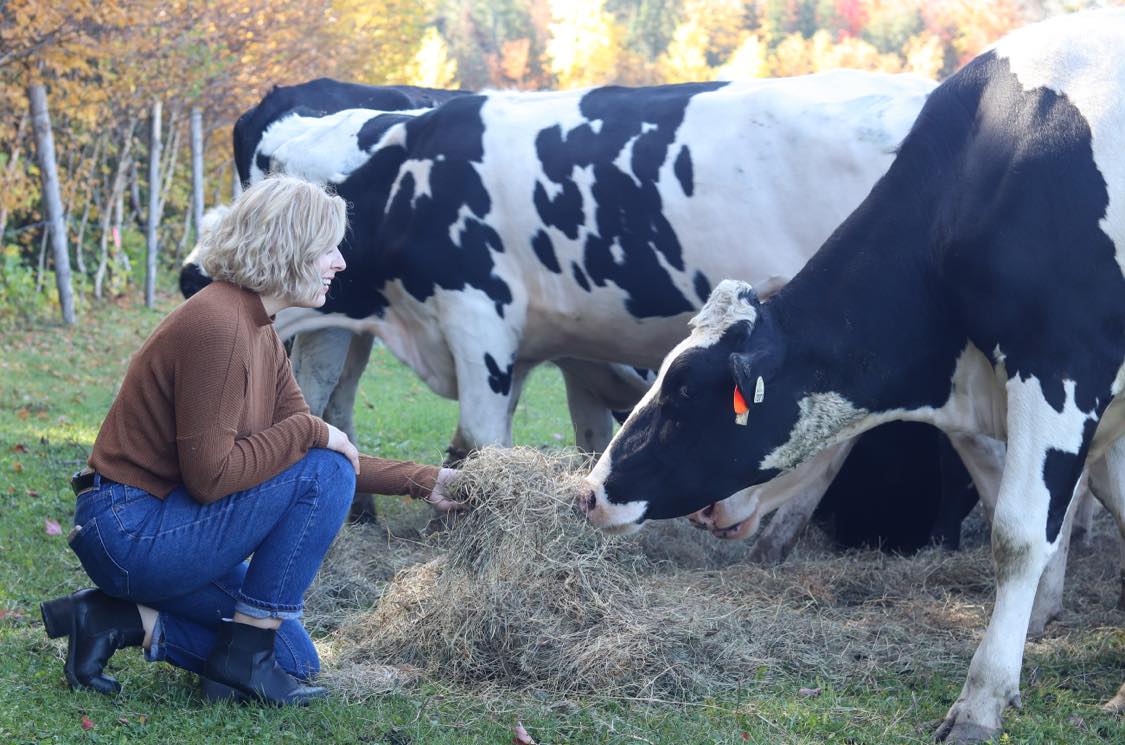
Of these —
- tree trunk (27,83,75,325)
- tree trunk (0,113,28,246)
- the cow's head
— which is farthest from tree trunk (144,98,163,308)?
the cow's head

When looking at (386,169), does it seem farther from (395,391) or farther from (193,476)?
(395,391)

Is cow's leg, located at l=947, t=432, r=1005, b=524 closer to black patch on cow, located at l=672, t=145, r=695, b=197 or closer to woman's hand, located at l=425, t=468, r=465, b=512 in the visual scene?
black patch on cow, located at l=672, t=145, r=695, b=197

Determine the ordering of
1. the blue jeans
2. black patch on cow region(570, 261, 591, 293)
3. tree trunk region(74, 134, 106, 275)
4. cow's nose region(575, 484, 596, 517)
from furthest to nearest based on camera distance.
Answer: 1. tree trunk region(74, 134, 106, 275)
2. black patch on cow region(570, 261, 591, 293)
3. cow's nose region(575, 484, 596, 517)
4. the blue jeans

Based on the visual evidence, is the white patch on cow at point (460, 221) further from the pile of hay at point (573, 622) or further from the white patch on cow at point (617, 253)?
the pile of hay at point (573, 622)

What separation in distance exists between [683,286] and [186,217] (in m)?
17.6

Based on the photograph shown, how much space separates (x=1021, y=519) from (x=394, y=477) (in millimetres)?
1989

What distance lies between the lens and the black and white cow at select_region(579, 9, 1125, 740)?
397 centimetres

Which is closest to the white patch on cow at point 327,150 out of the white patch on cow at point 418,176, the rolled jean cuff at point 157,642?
the white patch on cow at point 418,176

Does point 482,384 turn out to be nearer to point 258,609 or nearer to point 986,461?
point 986,461

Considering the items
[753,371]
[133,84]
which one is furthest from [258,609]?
[133,84]

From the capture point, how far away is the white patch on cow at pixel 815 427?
14.5ft

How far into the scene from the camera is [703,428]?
4.45m

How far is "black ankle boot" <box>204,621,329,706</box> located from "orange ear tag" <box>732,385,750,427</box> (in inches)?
64.9

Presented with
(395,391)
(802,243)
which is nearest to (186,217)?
(395,391)
